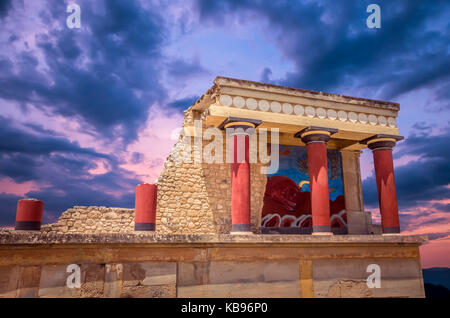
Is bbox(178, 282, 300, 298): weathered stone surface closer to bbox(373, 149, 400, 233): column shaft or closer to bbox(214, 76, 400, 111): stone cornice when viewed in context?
bbox(373, 149, 400, 233): column shaft

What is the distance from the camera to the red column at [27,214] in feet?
27.5

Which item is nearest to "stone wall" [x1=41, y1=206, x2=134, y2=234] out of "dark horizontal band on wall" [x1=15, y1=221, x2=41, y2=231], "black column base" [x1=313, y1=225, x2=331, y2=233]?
"dark horizontal band on wall" [x1=15, y1=221, x2=41, y2=231]

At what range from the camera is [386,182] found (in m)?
10.4

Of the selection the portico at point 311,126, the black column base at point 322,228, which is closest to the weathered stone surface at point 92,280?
the portico at point 311,126

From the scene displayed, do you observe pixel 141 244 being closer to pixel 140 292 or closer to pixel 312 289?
pixel 140 292

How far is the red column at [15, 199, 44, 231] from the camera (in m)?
8.39

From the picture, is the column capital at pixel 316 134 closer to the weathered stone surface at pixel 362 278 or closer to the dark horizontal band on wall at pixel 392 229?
the dark horizontal band on wall at pixel 392 229

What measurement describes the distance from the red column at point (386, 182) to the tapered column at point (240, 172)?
4.47 metres

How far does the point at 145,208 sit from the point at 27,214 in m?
3.00

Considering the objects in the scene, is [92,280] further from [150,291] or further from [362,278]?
[362,278]
